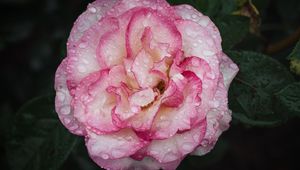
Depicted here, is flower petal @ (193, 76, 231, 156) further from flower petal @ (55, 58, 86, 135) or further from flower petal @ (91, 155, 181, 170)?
flower petal @ (55, 58, 86, 135)

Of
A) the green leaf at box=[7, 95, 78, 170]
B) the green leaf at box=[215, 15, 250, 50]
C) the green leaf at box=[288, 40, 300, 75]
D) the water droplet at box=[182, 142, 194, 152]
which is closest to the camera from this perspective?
the water droplet at box=[182, 142, 194, 152]

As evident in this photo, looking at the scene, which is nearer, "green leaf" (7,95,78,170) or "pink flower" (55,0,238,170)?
"pink flower" (55,0,238,170)

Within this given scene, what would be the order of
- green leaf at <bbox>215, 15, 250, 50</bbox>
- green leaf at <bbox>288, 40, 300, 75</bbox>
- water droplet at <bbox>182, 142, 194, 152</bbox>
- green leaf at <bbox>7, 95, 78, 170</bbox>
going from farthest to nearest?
1. green leaf at <bbox>7, 95, 78, 170</bbox>
2. green leaf at <bbox>215, 15, 250, 50</bbox>
3. green leaf at <bbox>288, 40, 300, 75</bbox>
4. water droplet at <bbox>182, 142, 194, 152</bbox>

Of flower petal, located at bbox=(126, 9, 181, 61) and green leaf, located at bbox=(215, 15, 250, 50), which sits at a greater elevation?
flower petal, located at bbox=(126, 9, 181, 61)

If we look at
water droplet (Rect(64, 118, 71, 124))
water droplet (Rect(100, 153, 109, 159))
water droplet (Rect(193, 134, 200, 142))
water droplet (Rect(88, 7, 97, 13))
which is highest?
water droplet (Rect(88, 7, 97, 13))

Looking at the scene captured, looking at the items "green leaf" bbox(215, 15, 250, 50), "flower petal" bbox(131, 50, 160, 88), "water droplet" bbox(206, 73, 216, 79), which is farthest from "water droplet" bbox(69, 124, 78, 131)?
"green leaf" bbox(215, 15, 250, 50)

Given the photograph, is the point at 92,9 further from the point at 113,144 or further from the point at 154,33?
the point at 113,144

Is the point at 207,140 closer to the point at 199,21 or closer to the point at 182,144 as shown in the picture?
the point at 182,144

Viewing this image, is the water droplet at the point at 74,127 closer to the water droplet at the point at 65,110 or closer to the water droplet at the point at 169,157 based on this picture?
the water droplet at the point at 65,110

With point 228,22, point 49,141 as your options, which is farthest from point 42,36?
point 228,22
